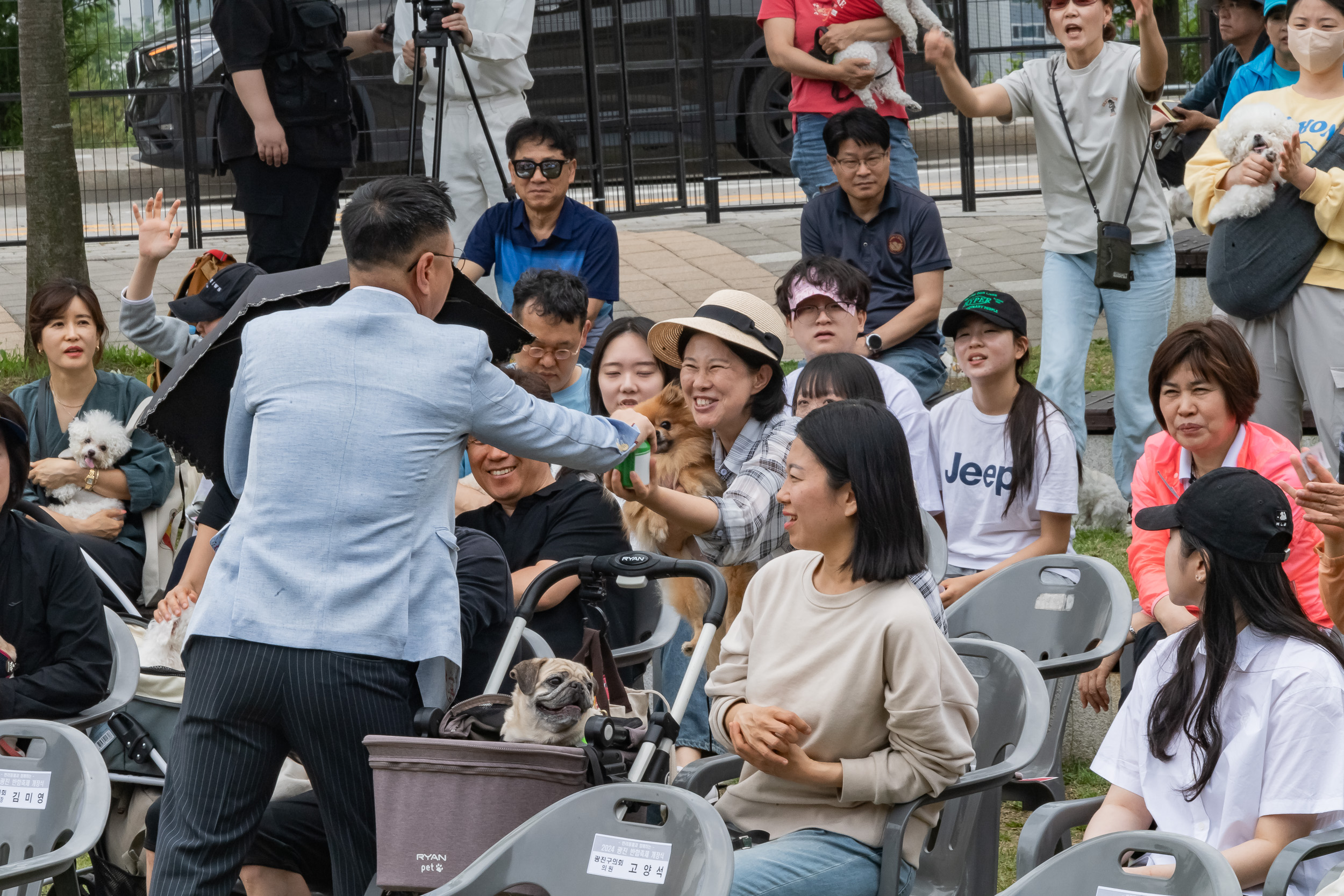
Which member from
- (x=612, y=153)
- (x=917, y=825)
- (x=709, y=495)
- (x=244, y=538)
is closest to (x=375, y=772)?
(x=244, y=538)

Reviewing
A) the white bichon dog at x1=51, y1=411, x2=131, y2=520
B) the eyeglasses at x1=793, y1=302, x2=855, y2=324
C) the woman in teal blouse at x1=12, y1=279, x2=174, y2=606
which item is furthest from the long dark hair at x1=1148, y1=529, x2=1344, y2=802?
the white bichon dog at x1=51, y1=411, x2=131, y2=520

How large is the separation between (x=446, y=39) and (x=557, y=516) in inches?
137

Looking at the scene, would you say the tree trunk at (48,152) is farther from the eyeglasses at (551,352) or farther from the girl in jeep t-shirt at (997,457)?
the girl in jeep t-shirt at (997,457)

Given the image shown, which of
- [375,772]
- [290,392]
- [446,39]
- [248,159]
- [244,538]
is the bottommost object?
[375,772]

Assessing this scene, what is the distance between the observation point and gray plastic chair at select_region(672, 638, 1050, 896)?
116 inches

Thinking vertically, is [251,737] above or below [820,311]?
below

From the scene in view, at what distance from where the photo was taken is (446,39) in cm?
691

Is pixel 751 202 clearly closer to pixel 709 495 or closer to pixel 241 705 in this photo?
pixel 709 495

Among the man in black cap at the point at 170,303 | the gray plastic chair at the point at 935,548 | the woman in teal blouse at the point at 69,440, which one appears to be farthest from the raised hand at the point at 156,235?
the gray plastic chair at the point at 935,548

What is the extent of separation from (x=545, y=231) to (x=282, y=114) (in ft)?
4.60

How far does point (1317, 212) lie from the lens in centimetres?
481

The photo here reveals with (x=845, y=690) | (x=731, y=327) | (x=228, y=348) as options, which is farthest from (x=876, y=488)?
(x=228, y=348)

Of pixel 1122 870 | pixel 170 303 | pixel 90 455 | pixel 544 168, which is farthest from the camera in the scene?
pixel 544 168

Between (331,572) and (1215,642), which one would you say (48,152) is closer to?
(331,572)
